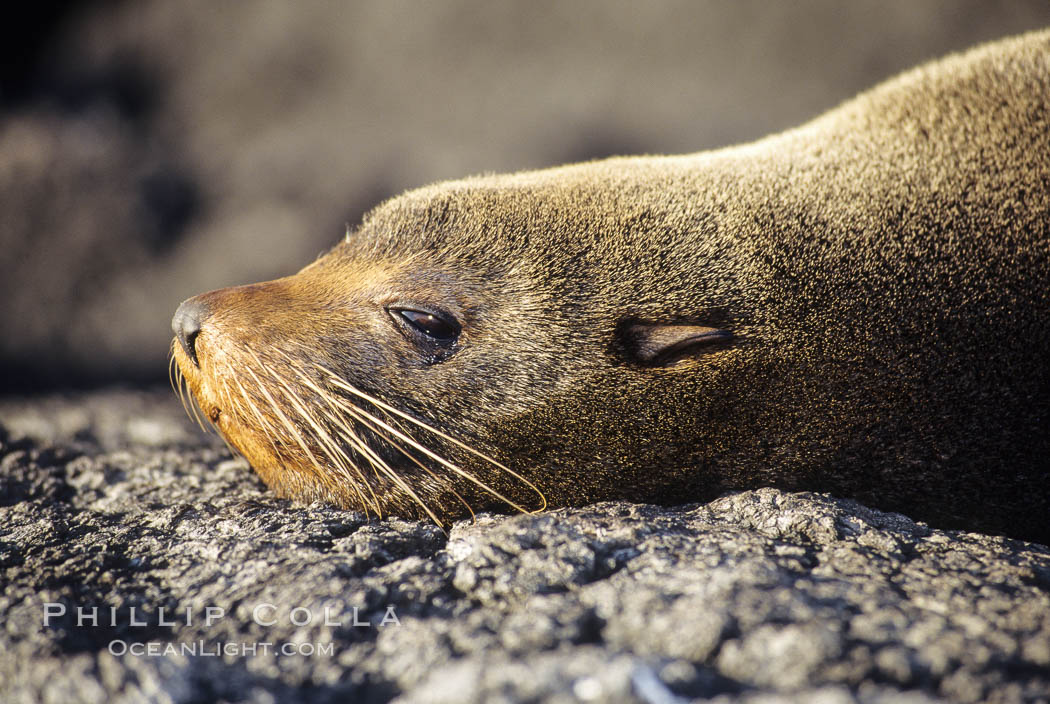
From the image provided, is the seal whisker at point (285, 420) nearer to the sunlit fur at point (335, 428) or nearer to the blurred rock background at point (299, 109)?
the sunlit fur at point (335, 428)

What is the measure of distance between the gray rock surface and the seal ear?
50 centimetres

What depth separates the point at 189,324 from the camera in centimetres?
268

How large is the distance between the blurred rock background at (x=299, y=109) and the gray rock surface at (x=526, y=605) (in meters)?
3.71

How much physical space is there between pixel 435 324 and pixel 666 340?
0.79m

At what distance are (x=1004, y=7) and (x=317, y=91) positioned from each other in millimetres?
5865

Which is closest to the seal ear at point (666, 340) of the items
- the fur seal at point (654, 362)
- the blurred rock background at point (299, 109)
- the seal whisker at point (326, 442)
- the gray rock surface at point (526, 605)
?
the fur seal at point (654, 362)

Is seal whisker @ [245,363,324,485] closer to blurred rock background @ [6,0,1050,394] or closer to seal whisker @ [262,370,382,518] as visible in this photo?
seal whisker @ [262,370,382,518]

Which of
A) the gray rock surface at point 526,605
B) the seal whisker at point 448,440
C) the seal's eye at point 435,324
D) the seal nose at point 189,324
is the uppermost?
the seal nose at point 189,324

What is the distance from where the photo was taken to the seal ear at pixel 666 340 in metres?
2.61

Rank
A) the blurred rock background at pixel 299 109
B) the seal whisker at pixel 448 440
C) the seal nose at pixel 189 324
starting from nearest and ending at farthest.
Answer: the seal whisker at pixel 448 440, the seal nose at pixel 189 324, the blurred rock background at pixel 299 109

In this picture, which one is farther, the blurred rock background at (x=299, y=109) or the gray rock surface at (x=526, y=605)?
the blurred rock background at (x=299, y=109)

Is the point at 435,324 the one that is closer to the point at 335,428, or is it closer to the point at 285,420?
the point at 335,428

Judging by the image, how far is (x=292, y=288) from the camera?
2893 millimetres

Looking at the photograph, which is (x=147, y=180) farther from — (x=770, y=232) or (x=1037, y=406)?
(x=1037, y=406)
